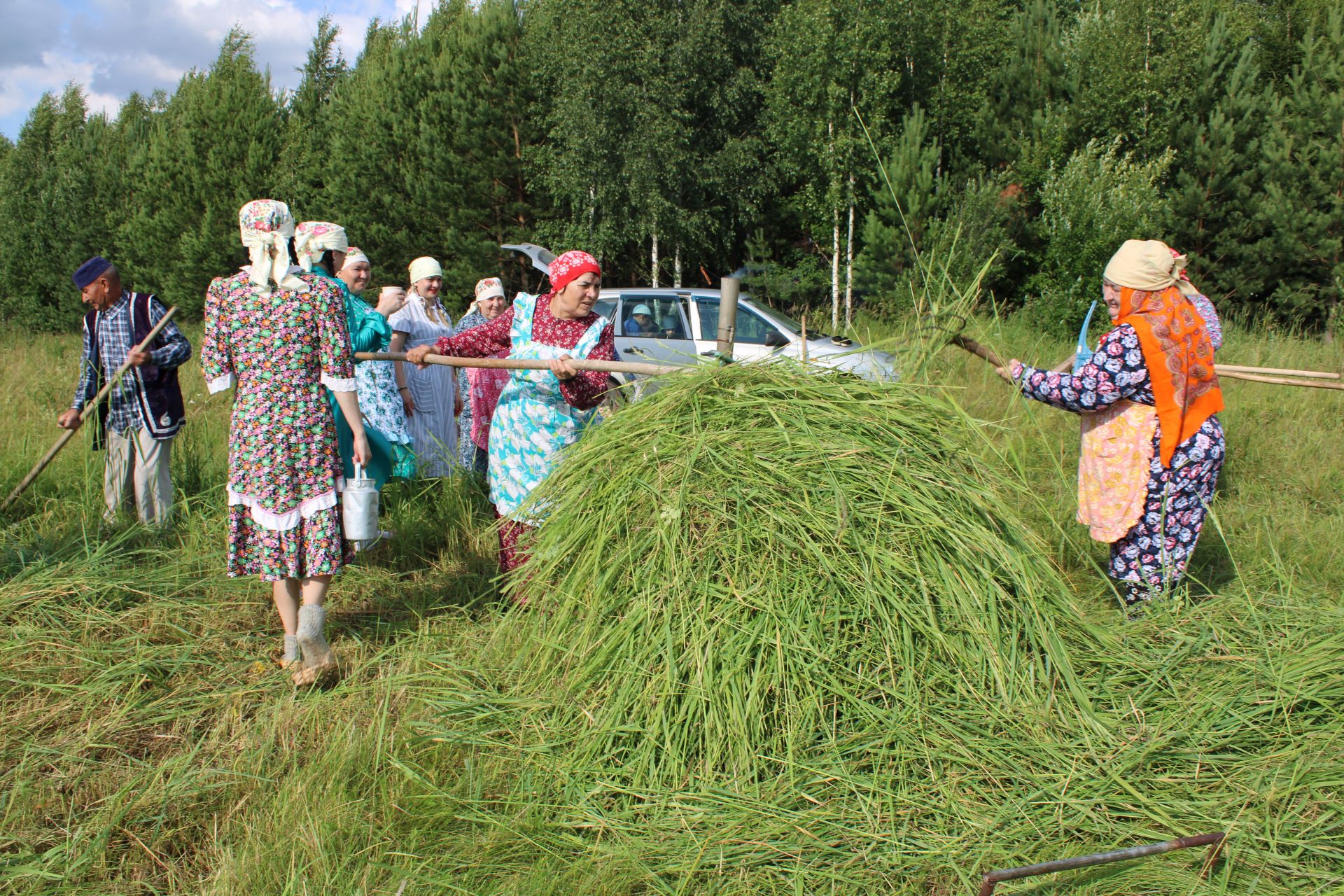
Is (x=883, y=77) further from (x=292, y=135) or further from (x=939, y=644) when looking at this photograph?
(x=292, y=135)

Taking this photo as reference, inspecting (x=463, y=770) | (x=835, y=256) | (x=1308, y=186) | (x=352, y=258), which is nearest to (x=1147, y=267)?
(x=463, y=770)

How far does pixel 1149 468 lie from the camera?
3.15 metres

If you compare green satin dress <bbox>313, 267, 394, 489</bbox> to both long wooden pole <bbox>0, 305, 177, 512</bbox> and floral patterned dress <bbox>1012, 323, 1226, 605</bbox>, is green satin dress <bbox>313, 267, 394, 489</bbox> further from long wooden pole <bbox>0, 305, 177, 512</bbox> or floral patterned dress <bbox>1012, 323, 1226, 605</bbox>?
floral patterned dress <bbox>1012, 323, 1226, 605</bbox>

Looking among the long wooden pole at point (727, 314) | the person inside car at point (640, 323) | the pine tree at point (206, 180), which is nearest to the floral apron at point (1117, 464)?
the long wooden pole at point (727, 314)

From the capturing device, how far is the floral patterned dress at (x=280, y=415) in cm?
298

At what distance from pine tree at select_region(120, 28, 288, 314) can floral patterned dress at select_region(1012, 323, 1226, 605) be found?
69.3 ft

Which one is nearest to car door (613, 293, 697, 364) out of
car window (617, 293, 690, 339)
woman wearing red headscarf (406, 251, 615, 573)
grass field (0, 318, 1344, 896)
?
car window (617, 293, 690, 339)

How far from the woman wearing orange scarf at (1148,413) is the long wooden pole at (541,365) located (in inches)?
52.8

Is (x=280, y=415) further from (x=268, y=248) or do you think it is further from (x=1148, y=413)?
(x=1148, y=413)

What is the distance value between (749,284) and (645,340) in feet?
27.1

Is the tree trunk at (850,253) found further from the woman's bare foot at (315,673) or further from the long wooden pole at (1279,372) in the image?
the woman's bare foot at (315,673)

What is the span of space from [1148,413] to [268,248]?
309 centimetres

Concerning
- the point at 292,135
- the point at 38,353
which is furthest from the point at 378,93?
the point at 38,353

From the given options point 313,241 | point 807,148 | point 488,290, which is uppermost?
point 807,148
